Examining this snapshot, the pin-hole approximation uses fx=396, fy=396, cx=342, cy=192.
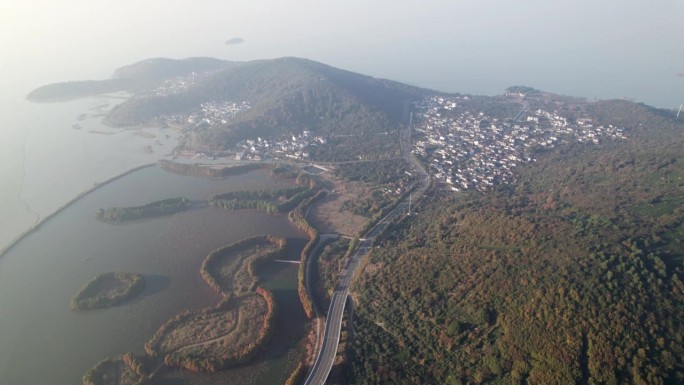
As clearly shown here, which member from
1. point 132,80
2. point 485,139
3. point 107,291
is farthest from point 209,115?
point 485,139

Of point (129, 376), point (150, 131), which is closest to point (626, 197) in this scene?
point (129, 376)

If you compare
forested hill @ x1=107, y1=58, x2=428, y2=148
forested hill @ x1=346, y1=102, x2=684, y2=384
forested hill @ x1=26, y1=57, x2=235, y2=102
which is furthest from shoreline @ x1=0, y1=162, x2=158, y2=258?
forested hill @ x1=26, y1=57, x2=235, y2=102

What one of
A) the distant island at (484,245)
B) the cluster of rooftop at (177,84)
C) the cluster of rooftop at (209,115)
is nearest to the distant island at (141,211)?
the distant island at (484,245)

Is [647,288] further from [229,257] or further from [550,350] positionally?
[229,257]

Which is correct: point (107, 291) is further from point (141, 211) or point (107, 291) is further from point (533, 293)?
point (533, 293)

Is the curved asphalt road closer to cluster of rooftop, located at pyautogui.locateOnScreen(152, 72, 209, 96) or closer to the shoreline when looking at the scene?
the shoreline
